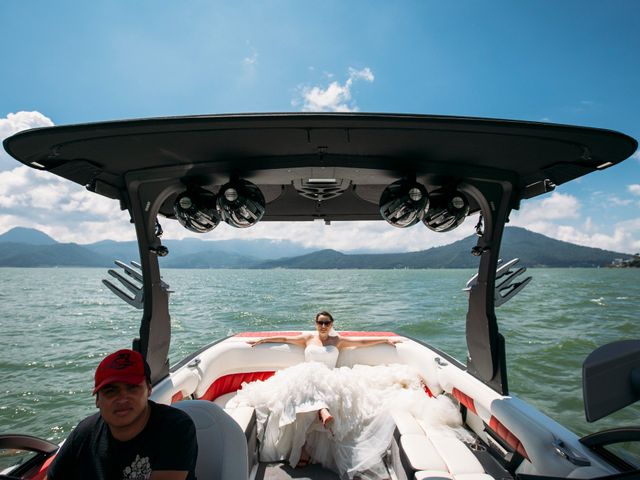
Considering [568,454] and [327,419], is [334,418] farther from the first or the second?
[568,454]

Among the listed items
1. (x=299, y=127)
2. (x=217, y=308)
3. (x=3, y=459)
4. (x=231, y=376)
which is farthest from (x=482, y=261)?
(x=217, y=308)

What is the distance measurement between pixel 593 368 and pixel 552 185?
208 centimetres

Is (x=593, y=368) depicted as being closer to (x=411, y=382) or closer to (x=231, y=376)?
(x=411, y=382)

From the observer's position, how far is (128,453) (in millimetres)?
1271

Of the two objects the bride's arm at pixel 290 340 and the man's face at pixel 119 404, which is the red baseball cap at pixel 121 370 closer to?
the man's face at pixel 119 404

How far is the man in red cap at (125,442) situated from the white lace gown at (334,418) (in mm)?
1460

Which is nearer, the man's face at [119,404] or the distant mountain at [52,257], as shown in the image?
the man's face at [119,404]

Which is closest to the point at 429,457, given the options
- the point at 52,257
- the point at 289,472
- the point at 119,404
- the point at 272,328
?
the point at 289,472

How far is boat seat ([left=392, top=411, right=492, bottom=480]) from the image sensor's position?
1.94 metres

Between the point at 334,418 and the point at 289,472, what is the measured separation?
21.0 inches

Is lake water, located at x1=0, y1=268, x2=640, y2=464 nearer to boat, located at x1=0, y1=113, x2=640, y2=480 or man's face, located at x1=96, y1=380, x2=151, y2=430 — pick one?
boat, located at x1=0, y1=113, x2=640, y2=480

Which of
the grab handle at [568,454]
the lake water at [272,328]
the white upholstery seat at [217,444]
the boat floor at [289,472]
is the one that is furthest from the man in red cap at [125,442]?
the lake water at [272,328]

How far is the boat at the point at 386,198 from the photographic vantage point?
1541 mm

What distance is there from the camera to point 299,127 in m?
1.64
